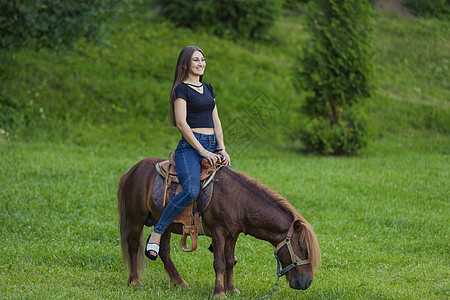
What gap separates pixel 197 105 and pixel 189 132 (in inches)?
12.2

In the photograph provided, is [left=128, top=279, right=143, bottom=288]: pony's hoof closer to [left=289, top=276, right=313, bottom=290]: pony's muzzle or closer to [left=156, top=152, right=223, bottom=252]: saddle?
[left=156, top=152, right=223, bottom=252]: saddle

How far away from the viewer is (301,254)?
199 inches

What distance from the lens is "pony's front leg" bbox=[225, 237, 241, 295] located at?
5.53 m

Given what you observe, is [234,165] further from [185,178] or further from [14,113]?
[185,178]

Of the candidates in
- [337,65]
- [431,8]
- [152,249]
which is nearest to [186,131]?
[152,249]

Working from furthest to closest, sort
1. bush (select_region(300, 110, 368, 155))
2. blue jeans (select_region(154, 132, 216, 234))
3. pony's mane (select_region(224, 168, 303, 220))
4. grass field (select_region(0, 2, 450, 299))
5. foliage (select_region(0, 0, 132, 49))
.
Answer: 1. bush (select_region(300, 110, 368, 155))
2. foliage (select_region(0, 0, 132, 49))
3. grass field (select_region(0, 2, 450, 299))
4. blue jeans (select_region(154, 132, 216, 234))
5. pony's mane (select_region(224, 168, 303, 220))

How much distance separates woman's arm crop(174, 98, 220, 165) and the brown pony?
0.25 m

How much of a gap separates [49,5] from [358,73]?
8.05 m

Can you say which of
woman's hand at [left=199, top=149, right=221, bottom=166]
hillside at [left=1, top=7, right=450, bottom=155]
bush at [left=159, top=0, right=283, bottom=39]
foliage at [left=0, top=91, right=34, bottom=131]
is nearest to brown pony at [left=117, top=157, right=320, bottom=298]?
woman's hand at [left=199, top=149, right=221, bottom=166]

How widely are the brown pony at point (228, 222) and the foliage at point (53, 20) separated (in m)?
8.34

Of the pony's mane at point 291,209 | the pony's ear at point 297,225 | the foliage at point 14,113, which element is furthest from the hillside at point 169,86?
the pony's ear at point 297,225

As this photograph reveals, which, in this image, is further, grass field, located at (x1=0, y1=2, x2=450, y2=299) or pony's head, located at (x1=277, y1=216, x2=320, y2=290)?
grass field, located at (x1=0, y1=2, x2=450, y2=299)

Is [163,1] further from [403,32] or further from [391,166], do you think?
[391,166]

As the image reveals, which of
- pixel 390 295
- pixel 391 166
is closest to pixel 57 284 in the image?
pixel 390 295
